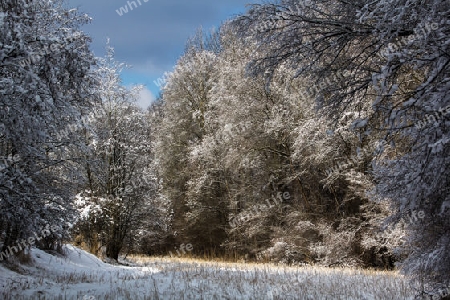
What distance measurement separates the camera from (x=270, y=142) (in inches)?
699

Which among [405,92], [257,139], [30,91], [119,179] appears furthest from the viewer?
[257,139]

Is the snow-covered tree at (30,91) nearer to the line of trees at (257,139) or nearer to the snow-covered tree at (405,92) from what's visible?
the line of trees at (257,139)

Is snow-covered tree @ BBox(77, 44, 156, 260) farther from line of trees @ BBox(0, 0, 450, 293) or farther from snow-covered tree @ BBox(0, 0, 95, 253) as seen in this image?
snow-covered tree @ BBox(0, 0, 95, 253)

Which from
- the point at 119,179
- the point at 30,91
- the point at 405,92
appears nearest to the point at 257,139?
the point at 119,179


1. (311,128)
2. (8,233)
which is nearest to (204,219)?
(311,128)

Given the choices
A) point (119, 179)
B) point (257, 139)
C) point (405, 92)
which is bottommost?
point (405, 92)

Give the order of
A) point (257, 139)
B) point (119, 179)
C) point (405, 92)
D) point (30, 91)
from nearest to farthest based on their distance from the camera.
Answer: point (30, 91) → point (405, 92) → point (119, 179) → point (257, 139)

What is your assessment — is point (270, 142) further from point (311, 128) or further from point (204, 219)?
point (204, 219)

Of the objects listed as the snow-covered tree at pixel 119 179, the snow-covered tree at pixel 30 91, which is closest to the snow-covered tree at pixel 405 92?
the snow-covered tree at pixel 30 91

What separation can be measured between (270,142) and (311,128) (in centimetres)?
447

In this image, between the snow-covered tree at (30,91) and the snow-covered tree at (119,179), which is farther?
the snow-covered tree at (119,179)

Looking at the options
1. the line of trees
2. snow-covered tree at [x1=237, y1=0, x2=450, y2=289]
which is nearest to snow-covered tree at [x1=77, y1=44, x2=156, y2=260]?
the line of trees

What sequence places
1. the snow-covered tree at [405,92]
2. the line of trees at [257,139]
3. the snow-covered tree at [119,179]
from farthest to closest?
1. the snow-covered tree at [119,179]
2. the line of trees at [257,139]
3. the snow-covered tree at [405,92]

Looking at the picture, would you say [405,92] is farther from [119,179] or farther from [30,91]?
[119,179]
